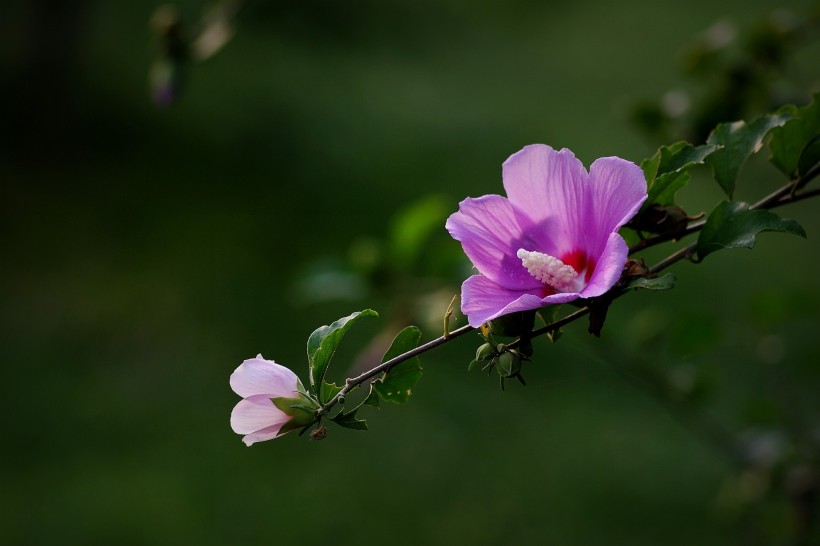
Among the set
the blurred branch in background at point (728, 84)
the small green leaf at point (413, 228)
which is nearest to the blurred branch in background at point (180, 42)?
the small green leaf at point (413, 228)

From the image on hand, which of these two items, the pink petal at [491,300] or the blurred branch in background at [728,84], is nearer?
the pink petal at [491,300]

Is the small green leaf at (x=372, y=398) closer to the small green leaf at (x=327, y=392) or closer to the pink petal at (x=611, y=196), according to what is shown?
the small green leaf at (x=327, y=392)

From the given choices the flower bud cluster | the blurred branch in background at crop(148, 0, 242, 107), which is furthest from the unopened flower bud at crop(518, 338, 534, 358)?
the blurred branch in background at crop(148, 0, 242, 107)

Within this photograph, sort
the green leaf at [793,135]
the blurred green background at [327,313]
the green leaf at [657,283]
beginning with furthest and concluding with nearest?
1. the blurred green background at [327,313]
2. the green leaf at [793,135]
3. the green leaf at [657,283]

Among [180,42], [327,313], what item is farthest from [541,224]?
[327,313]

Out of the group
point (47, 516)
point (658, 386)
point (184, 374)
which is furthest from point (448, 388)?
point (658, 386)

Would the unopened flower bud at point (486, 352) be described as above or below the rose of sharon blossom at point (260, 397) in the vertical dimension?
below

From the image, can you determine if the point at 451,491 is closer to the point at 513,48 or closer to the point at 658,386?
the point at 658,386

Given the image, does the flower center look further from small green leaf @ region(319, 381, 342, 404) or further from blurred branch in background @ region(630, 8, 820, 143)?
blurred branch in background @ region(630, 8, 820, 143)
